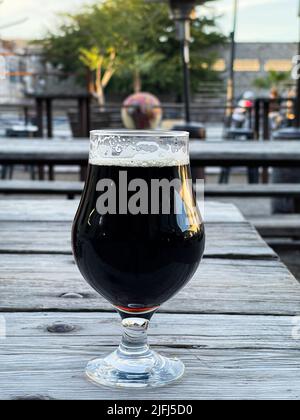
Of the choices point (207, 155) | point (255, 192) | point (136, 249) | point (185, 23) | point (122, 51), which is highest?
point (122, 51)

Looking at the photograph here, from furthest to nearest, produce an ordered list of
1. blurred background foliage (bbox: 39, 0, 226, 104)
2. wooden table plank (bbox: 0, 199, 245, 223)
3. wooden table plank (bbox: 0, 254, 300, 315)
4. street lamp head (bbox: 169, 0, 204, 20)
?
blurred background foliage (bbox: 39, 0, 226, 104)
street lamp head (bbox: 169, 0, 204, 20)
wooden table plank (bbox: 0, 199, 245, 223)
wooden table plank (bbox: 0, 254, 300, 315)

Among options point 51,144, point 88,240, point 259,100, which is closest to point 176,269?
point 88,240

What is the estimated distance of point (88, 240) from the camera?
453mm

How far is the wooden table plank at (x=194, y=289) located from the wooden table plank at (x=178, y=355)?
3cm

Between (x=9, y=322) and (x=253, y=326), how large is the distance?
0.22 m

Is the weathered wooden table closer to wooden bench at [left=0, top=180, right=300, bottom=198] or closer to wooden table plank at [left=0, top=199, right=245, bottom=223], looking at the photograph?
wooden table plank at [left=0, top=199, right=245, bottom=223]

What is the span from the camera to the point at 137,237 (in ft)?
1.43

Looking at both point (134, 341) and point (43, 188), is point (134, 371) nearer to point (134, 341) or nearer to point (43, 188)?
point (134, 341)

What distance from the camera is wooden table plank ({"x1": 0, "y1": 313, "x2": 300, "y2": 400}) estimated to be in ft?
1.35

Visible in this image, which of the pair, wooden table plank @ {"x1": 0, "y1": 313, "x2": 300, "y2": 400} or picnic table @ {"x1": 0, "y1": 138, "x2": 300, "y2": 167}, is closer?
wooden table plank @ {"x1": 0, "y1": 313, "x2": 300, "y2": 400}

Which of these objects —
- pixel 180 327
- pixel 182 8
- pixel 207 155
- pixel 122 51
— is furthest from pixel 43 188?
pixel 122 51

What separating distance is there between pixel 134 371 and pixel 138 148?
0.16 m

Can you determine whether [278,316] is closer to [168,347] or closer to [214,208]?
[168,347]

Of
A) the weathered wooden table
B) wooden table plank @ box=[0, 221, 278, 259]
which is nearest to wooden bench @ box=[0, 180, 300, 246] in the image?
wooden table plank @ box=[0, 221, 278, 259]
